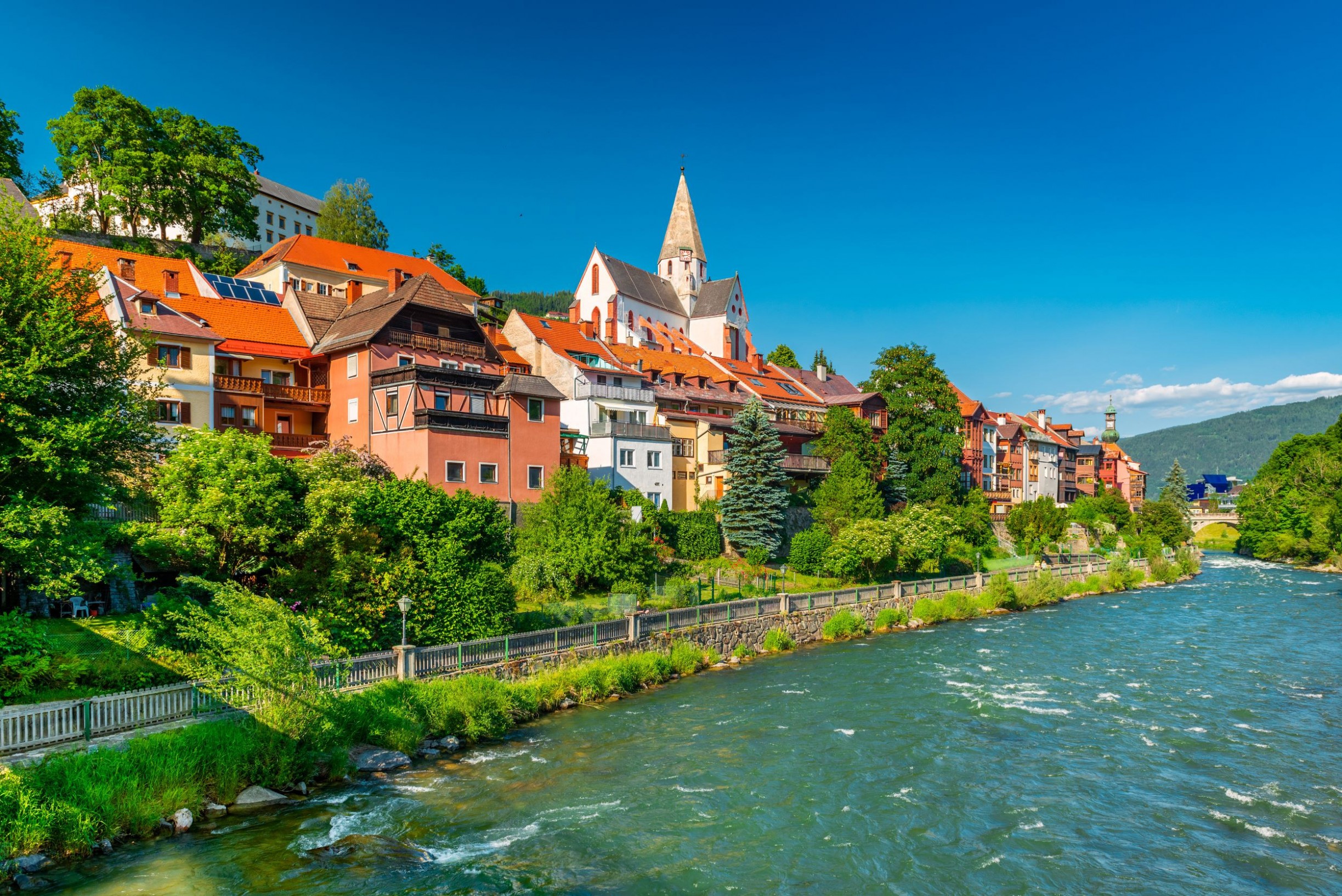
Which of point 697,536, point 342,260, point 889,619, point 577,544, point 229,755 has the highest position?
point 342,260

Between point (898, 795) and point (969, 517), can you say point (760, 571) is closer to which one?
point (969, 517)

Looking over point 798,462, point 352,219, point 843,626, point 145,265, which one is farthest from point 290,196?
point 843,626

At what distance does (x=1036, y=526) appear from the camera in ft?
240

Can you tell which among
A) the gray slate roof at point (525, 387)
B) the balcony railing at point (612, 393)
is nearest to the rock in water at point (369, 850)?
the gray slate roof at point (525, 387)

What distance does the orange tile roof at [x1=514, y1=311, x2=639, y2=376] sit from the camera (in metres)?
58.5

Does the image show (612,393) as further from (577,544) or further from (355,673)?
(355,673)

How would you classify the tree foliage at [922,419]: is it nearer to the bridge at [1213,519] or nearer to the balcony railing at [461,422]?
the balcony railing at [461,422]

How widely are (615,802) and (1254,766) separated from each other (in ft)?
57.5

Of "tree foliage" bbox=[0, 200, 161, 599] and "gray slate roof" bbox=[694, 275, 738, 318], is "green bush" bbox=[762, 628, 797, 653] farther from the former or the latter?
"gray slate roof" bbox=[694, 275, 738, 318]

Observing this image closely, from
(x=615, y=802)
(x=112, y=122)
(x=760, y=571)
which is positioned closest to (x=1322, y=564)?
(x=760, y=571)

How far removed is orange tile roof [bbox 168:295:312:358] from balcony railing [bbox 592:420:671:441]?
59.0 ft

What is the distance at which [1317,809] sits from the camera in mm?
19266

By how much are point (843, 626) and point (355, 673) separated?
85.4 feet

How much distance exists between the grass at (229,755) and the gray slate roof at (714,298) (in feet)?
268
